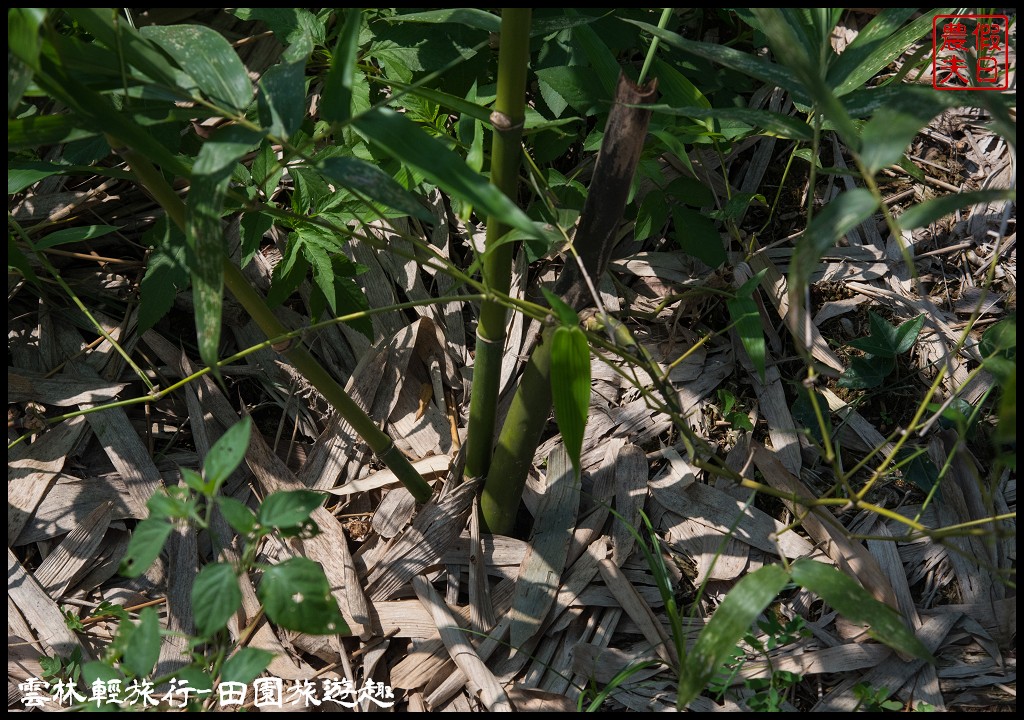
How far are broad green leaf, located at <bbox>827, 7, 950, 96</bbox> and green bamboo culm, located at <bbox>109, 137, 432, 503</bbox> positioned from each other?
63 centimetres

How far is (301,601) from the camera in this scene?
2.11 ft

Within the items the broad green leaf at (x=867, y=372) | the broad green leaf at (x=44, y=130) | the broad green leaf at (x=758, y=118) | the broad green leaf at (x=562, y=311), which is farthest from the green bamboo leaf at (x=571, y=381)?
the broad green leaf at (x=867, y=372)

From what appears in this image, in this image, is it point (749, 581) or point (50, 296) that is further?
point (50, 296)

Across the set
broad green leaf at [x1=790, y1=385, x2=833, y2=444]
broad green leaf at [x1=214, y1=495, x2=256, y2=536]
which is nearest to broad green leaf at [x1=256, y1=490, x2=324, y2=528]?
broad green leaf at [x1=214, y1=495, x2=256, y2=536]

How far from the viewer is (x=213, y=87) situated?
2.11 ft

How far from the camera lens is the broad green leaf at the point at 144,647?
0.65m

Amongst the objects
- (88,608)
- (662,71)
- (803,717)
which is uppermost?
(662,71)

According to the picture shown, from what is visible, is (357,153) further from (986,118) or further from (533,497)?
(986,118)

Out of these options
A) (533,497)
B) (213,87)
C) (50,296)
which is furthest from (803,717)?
(50,296)

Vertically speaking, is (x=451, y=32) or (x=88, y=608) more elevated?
(x=451, y=32)

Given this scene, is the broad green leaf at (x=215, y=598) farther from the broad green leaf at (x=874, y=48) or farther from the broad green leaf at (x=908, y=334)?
the broad green leaf at (x=908, y=334)

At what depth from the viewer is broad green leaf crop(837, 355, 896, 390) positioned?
3.50 feet

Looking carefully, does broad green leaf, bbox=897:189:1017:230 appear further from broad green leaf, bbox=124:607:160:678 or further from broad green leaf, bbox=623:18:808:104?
broad green leaf, bbox=124:607:160:678

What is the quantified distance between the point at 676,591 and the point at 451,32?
789 mm
